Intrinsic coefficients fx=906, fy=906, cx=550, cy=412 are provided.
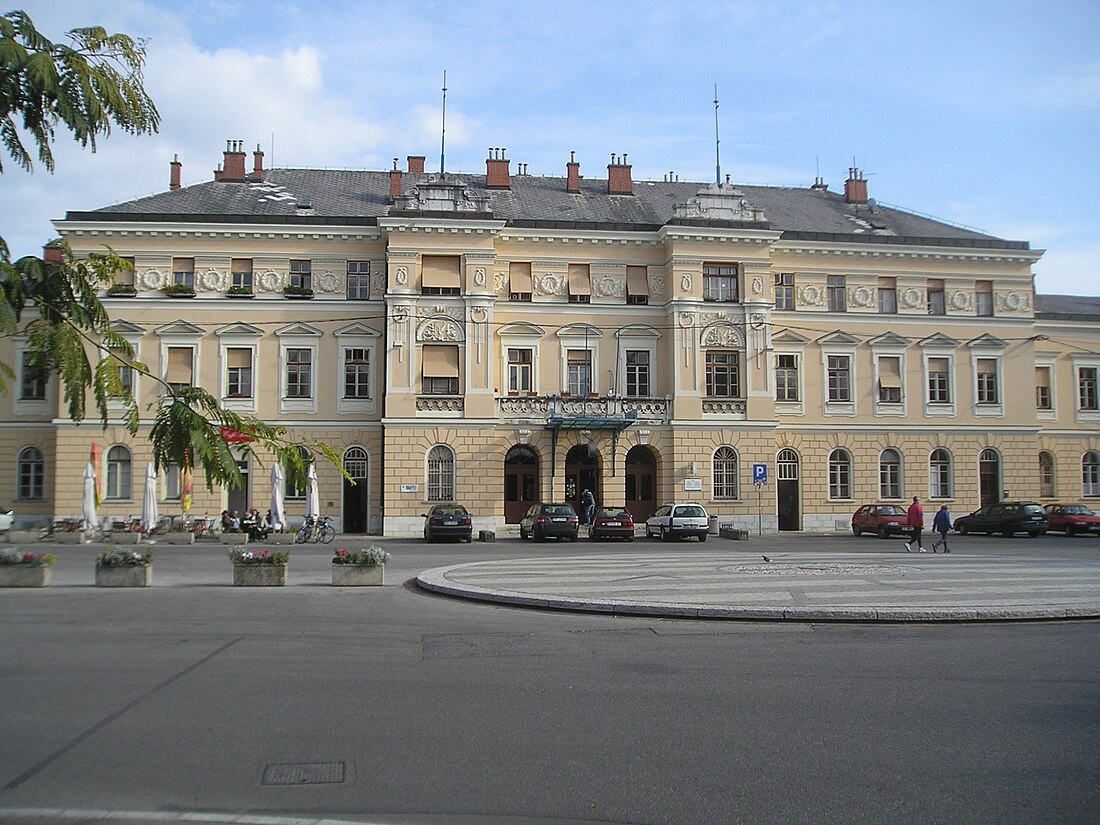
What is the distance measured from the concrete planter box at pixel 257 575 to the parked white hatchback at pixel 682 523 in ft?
68.9

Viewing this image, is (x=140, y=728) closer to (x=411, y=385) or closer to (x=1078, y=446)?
(x=411, y=385)

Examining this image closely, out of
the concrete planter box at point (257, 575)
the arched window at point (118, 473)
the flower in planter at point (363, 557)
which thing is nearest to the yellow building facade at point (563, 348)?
the arched window at point (118, 473)

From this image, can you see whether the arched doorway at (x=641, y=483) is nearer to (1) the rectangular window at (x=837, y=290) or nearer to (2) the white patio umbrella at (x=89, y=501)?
(1) the rectangular window at (x=837, y=290)

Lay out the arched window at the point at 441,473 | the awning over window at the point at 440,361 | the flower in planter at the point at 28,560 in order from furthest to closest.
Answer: the awning over window at the point at 440,361
the arched window at the point at 441,473
the flower in planter at the point at 28,560

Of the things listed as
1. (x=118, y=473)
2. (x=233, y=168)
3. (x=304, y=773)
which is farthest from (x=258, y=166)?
(x=304, y=773)

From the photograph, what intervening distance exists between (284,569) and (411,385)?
72.3ft

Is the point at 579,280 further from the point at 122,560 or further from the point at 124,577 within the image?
the point at 124,577

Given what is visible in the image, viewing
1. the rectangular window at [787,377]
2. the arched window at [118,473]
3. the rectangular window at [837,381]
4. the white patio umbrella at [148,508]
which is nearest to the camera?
the white patio umbrella at [148,508]

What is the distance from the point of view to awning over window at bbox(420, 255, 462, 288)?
138 ft

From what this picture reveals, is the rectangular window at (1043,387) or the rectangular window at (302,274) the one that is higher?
the rectangular window at (302,274)

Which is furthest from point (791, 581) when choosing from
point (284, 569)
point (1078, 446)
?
point (1078, 446)

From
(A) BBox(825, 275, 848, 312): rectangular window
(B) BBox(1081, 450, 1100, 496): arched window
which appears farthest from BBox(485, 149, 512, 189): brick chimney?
(B) BBox(1081, 450, 1100, 496): arched window

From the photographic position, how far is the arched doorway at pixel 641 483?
144 feet

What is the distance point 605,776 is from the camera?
6.54 meters
